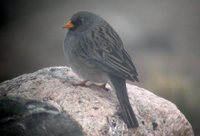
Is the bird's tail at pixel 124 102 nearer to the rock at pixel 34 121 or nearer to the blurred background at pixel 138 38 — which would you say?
the rock at pixel 34 121

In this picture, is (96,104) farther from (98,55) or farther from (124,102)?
(98,55)

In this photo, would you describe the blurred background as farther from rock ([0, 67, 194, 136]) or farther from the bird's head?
the bird's head

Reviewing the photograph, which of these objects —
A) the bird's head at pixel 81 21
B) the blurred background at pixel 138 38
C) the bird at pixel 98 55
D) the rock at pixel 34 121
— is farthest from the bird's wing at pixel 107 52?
the blurred background at pixel 138 38

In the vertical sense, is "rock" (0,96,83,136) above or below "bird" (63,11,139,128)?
below

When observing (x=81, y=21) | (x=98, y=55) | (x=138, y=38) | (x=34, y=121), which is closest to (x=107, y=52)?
(x=98, y=55)

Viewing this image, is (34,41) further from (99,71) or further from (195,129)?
(99,71)

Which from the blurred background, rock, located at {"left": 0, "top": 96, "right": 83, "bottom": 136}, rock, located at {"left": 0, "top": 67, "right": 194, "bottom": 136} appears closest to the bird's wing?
rock, located at {"left": 0, "top": 67, "right": 194, "bottom": 136}

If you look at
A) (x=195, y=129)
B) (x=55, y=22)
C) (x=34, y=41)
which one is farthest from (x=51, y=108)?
(x=55, y=22)
